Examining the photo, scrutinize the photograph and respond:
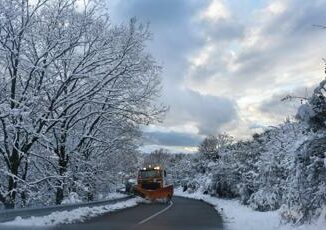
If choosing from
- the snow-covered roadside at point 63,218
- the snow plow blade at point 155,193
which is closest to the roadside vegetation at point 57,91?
the snow-covered roadside at point 63,218

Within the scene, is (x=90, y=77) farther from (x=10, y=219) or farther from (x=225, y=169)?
(x=225, y=169)

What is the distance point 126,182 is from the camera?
60.5 m

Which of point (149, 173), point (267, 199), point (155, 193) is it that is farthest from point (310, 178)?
point (149, 173)

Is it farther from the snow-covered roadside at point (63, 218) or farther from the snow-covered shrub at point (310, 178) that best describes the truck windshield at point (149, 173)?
the snow-covered shrub at point (310, 178)

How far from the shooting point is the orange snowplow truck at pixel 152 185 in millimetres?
47809

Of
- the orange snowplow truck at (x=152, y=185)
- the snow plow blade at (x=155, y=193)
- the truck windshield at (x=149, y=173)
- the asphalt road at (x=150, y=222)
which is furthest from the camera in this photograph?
the truck windshield at (x=149, y=173)

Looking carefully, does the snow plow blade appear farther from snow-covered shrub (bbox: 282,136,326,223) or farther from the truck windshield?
snow-covered shrub (bbox: 282,136,326,223)

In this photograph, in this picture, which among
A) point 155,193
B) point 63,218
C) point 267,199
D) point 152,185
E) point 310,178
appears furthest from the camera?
point 152,185

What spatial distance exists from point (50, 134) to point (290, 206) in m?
16.0

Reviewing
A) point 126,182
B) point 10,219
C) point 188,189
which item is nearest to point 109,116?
point 10,219

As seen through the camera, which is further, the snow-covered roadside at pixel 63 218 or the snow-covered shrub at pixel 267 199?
the snow-covered shrub at pixel 267 199

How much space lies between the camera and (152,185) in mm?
49281

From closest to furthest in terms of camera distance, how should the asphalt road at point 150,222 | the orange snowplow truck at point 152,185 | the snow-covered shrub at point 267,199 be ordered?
the asphalt road at point 150,222 → the snow-covered shrub at point 267,199 → the orange snowplow truck at point 152,185

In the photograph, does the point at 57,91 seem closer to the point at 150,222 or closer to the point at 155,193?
the point at 150,222
